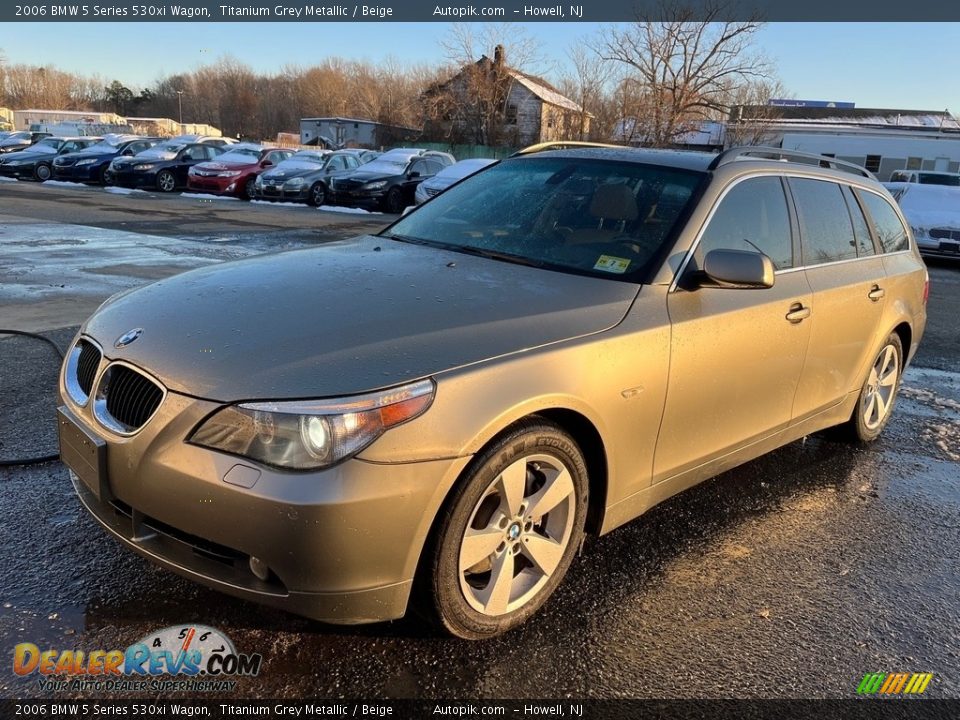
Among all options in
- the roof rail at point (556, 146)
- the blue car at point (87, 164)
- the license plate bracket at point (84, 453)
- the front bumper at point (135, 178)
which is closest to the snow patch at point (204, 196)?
the front bumper at point (135, 178)

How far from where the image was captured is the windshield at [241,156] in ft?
79.0

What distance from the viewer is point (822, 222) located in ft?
13.5

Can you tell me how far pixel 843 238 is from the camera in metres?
4.27

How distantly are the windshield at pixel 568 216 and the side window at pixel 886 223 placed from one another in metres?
1.81

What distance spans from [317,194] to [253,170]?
3067 mm

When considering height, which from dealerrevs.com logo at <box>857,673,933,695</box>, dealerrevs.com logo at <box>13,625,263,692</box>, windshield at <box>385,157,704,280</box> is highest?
windshield at <box>385,157,704,280</box>

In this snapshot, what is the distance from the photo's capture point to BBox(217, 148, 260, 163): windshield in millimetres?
24094

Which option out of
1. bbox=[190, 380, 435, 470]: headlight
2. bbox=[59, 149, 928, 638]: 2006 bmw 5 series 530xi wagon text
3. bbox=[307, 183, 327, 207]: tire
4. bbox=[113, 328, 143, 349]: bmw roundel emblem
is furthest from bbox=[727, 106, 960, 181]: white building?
bbox=[190, 380, 435, 470]: headlight

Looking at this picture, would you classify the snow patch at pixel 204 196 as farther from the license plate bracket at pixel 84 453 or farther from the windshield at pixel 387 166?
the license plate bracket at pixel 84 453

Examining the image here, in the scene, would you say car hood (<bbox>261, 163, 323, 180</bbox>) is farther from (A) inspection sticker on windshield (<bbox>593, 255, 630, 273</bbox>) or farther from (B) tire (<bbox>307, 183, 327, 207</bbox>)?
(A) inspection sticker on windshield (<bbox>593, 255, 630, 273</bbox>)

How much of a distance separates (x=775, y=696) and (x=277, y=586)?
168 cm

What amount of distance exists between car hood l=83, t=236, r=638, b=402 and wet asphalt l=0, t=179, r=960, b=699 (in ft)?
3.05

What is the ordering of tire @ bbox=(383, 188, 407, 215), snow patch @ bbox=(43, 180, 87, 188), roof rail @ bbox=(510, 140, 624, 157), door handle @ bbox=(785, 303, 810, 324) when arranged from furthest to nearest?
1. snow patch @ bbox=(43, 180, 87, 188)
2. tire @ bbox=(383, 188, 407, 215)
3. roof rail @ bbox=(510, 140, 624, 157)
4. door handle @ bbox=(785, 303, 810, 324)

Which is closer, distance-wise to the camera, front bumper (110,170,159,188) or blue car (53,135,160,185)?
Result: front bumper (110,170,159,188)
